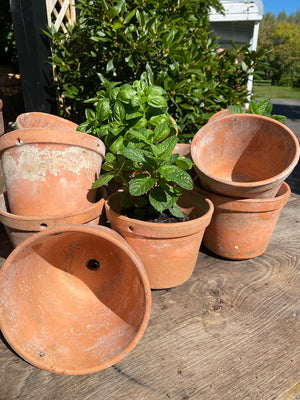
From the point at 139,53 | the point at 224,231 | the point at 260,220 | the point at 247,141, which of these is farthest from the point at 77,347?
the point at 139,53

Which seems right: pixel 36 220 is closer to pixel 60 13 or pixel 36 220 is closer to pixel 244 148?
pixel 244 148

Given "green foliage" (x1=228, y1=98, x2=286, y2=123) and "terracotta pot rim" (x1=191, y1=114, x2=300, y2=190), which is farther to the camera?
"green foliage" (x1=228, y1=98, x2=286, y2=123)

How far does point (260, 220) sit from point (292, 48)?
100 ft

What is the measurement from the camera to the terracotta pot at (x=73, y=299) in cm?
115

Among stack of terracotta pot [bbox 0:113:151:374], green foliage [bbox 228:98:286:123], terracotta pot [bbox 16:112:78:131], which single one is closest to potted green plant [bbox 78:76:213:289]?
stack of terracotta pot [bbox 0:113:151:374]

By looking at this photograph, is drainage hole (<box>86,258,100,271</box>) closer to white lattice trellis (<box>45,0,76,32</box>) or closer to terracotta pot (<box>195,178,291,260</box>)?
terracotta pot (<box>195,178,291,260</box>)

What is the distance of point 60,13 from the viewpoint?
260 centimetres

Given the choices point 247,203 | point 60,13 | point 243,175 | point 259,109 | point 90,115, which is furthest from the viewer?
point 60,13

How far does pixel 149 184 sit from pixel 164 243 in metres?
0.29

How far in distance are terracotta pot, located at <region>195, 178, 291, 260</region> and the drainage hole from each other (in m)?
0.65

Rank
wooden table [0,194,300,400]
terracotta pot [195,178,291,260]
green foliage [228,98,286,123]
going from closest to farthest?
wooden table [0,194,300,400], terracotta pot [195,178,291,260], green foliage [228,98,286,123]

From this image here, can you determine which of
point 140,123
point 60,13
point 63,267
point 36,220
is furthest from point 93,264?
point 60,13

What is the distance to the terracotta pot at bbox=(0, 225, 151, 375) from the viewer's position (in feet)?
3.77

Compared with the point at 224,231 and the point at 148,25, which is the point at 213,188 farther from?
the point at 148,25
